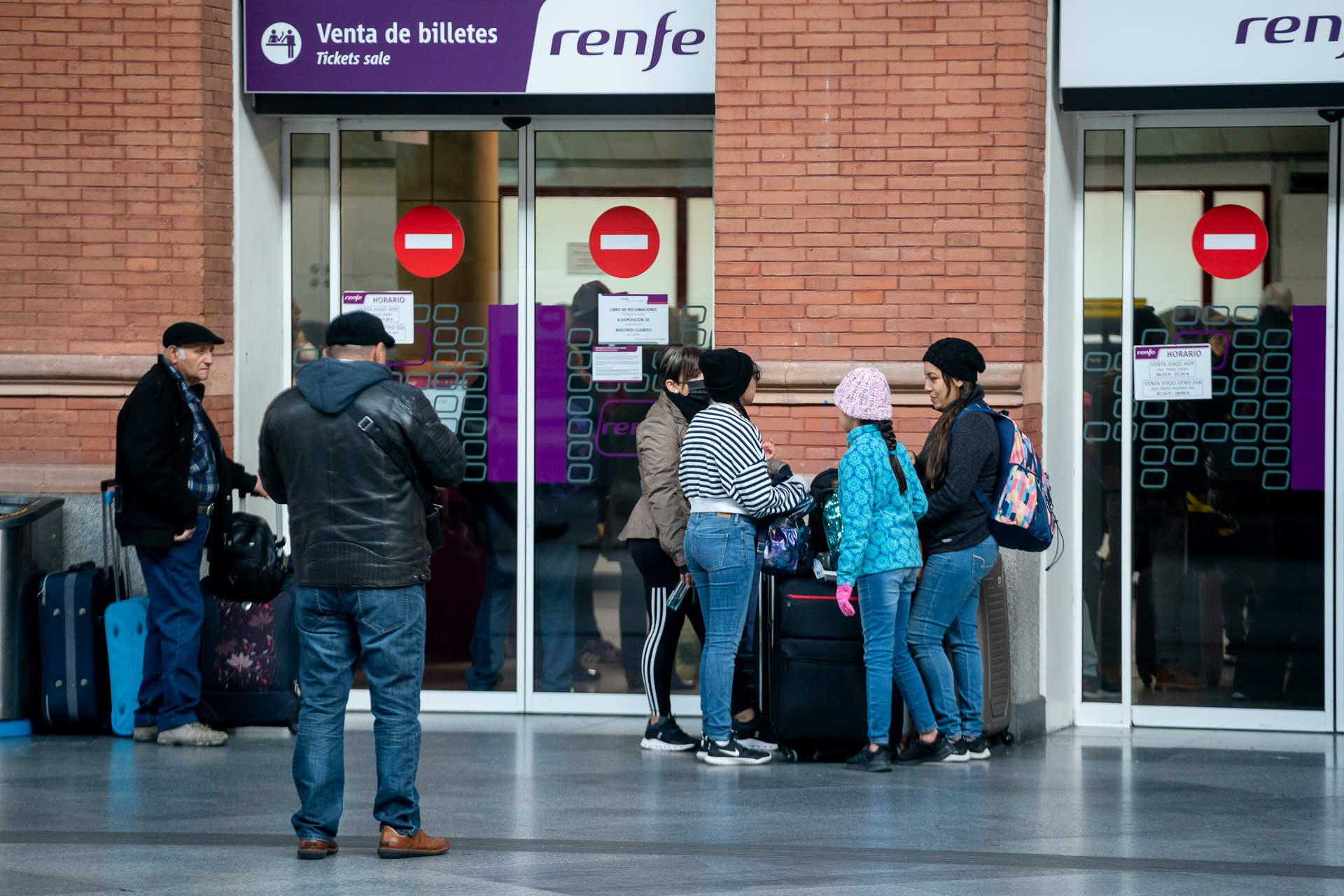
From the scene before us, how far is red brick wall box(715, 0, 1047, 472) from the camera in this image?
28.3ft

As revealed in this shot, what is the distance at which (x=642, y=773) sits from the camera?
7781 millimetres

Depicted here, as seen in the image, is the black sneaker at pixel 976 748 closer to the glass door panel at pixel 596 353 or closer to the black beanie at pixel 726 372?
the glass door panel at pixel 596 353

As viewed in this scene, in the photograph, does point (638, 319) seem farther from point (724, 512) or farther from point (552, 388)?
point (724, 512)

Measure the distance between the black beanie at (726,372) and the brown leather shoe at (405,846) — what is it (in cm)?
267

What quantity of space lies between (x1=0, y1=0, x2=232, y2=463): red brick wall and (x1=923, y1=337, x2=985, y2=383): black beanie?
12.9ft

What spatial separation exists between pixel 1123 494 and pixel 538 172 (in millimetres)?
3758

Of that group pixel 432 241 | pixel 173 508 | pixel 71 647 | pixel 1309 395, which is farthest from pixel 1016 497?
pixel 71 647

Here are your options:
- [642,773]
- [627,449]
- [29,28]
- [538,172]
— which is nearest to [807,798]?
[642,773]

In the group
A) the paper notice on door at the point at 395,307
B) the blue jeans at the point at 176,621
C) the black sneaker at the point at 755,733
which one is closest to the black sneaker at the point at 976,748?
the black sneaker at the point at 755,733

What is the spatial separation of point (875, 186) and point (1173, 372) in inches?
77.9

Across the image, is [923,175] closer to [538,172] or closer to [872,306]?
[872,306]

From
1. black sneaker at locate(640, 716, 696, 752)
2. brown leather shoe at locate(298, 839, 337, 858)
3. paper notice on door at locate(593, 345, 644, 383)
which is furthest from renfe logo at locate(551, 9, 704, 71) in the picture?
brown leather shoe at locate(298, 839, 337, 858)

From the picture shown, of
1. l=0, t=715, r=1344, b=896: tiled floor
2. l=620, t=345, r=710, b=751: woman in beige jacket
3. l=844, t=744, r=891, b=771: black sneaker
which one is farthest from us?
l=620, t=345, r=710, b=751: woman in beige jacket

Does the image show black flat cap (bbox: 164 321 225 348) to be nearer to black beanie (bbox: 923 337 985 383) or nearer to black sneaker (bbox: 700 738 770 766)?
black sneaker (bbox: 700 738 770 766)
